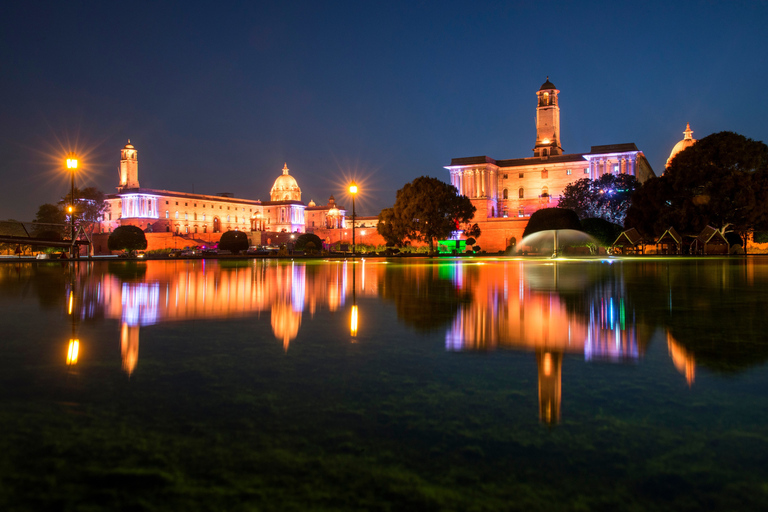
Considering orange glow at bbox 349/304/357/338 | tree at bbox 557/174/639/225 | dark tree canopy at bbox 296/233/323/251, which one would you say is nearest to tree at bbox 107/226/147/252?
dark tree canopy at bbox 296/233/323/251

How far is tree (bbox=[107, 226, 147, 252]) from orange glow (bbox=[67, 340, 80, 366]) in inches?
2077

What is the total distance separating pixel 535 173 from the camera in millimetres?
93250

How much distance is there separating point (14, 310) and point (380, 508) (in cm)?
719

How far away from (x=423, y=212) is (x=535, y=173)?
49.8m

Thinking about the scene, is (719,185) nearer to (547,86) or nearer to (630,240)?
(630,240)

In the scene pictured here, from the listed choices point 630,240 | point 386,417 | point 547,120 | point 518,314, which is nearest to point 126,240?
point 630,240

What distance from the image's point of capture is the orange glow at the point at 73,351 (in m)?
3.86

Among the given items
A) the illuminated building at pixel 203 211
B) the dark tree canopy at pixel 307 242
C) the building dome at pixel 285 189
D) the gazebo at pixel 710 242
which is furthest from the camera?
the building dome at pixel 285 189

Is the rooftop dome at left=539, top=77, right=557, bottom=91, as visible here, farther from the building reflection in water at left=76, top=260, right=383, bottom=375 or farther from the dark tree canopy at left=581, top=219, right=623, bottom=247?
the building reflection in water at left=76, top=260, right=383, bottom=375

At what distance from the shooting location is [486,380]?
3.27 m

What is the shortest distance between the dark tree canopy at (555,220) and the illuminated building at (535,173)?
87.9 ft

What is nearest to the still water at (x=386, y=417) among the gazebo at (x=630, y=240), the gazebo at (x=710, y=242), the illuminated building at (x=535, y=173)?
the gazebo at (x=710, y=242)

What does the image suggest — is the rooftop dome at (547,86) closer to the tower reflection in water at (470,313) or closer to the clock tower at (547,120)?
the clock tower at (547,120)

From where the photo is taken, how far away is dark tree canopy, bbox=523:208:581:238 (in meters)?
52.9
